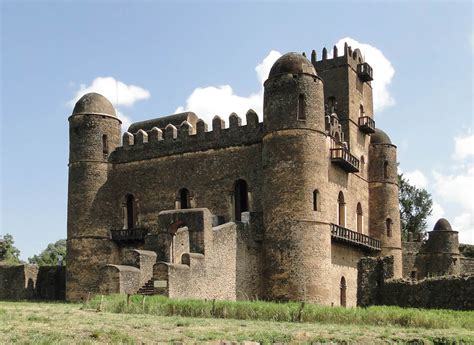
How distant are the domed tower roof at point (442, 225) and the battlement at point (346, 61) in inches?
460

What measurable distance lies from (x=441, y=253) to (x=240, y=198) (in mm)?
18053

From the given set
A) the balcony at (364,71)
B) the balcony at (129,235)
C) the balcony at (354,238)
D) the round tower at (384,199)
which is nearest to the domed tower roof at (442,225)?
the round tower at (384,199)

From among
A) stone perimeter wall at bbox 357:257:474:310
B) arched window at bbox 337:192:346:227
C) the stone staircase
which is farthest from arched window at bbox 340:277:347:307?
the stone staircase

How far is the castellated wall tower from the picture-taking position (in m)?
36.1

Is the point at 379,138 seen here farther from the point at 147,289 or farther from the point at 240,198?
the point at 147,289

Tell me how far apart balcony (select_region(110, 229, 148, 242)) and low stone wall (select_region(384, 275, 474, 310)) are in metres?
14.2

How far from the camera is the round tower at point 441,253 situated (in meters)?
46.6

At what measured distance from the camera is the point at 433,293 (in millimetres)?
23906

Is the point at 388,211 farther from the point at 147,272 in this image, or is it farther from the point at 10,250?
the point at 10,250

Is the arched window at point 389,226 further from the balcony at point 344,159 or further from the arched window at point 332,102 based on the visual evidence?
the arched window at point 332,102

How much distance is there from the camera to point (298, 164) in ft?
102

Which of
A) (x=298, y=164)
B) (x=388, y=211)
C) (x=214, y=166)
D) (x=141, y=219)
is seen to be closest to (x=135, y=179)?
(x=141, y=219)

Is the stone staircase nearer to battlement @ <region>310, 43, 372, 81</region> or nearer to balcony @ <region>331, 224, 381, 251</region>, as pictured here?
balcony @ <region>331, 224, 381, 251</region>

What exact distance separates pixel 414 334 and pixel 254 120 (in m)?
18.3
